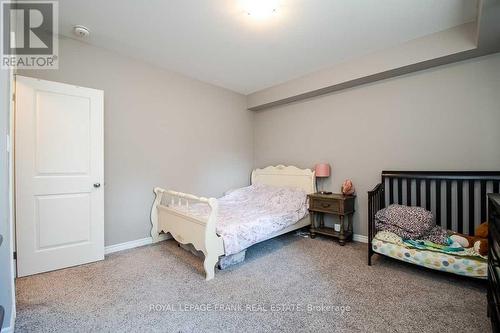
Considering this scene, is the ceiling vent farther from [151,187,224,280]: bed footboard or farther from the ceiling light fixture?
[151,187,224,280]: bed footboard

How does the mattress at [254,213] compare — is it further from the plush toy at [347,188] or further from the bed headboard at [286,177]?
the plush toy at [347,188]

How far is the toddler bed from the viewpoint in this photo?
2025 mm

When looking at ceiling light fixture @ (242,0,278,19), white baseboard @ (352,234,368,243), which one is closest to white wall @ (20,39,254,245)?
ceiling light fixture @ (242,0,278,19)

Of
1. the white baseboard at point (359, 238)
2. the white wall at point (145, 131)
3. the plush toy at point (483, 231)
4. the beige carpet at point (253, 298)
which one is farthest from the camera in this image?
the white baseboard at point (359, 238)

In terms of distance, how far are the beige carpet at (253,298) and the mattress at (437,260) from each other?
176 millimetres

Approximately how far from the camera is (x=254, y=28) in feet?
8.02

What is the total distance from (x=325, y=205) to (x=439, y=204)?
1277mm

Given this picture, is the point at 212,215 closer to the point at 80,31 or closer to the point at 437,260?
the point at 437,260

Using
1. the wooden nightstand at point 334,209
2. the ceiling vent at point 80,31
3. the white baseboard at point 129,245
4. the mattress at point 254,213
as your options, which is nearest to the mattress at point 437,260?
the wooden nightstand at point 334,209

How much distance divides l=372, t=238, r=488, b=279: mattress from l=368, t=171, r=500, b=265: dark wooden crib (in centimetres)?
19

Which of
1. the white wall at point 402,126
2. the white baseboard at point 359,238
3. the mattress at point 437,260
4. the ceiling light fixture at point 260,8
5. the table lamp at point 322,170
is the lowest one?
the white baseboard at point 359,238

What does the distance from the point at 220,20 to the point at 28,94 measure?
2.05m

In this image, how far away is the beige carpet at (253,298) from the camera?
1609 mm

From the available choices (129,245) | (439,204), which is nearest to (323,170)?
(439,204)
